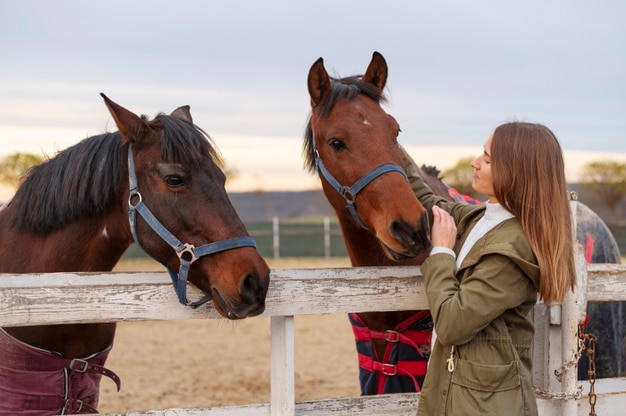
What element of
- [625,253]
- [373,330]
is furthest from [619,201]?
[373,330]

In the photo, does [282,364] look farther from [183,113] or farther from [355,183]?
[183,113]

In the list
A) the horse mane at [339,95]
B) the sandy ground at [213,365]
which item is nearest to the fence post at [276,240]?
the sandy ground at [213,365]

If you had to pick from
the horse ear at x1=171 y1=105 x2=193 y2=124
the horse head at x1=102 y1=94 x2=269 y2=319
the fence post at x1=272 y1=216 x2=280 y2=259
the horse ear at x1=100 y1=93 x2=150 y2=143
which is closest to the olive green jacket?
the horse head at x1=102 y1=94 x2=269 y2=319

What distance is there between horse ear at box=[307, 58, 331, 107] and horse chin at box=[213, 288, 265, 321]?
1.24 metres

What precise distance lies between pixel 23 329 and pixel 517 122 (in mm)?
2015

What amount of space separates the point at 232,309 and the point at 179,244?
337 mm

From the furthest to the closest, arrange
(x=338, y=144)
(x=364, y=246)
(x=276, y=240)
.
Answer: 1. (x=276, y=240)
2. (x=364, y=246)
3. (x=338, y=144)

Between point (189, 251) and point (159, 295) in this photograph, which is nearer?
point (159, 295)

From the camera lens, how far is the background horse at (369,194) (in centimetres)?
272

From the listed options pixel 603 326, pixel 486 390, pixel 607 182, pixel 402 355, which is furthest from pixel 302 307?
pixel 607 182

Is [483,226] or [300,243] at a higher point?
[300,243]

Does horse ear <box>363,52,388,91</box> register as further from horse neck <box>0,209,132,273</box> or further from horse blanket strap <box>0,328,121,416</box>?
horse blanket strap <box>0,328,121,416</box>

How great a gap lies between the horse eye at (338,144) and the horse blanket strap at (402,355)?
2.88 ft

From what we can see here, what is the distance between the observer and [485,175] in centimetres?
232
